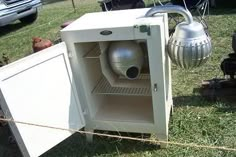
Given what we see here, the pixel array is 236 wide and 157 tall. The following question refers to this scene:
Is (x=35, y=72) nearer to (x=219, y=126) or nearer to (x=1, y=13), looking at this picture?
(x=219, y=126)

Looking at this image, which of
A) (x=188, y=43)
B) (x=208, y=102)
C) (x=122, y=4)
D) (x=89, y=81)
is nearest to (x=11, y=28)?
(x=122, y=4)

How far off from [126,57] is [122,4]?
2.83m

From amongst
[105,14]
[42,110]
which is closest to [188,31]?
[105,14]

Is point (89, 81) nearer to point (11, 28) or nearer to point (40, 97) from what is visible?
point (40, 97)

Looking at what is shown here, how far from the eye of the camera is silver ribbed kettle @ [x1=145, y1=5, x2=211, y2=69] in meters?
2.03

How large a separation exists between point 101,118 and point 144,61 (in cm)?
58

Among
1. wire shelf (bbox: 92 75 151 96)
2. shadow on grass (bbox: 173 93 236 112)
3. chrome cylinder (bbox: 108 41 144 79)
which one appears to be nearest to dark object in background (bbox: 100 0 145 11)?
shadow on grass (bbox: 173 93 236 112)

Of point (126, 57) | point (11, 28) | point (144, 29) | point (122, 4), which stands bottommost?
point (11, 28)

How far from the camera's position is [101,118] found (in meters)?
2.56

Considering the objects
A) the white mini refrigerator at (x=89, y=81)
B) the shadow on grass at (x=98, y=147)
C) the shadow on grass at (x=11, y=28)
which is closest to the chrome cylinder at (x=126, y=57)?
the white mini refrigerator at (x=89, y=81)

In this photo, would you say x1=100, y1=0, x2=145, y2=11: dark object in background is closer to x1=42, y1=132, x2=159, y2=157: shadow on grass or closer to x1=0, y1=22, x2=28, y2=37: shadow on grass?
x1=42, y1=132, x2=159, y2=157: shadow on grass

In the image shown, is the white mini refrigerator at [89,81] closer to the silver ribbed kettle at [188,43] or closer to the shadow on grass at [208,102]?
the silver ribbed kettle at [188,43]

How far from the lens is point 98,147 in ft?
8.50

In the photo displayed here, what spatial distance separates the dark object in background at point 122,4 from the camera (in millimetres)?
4845
